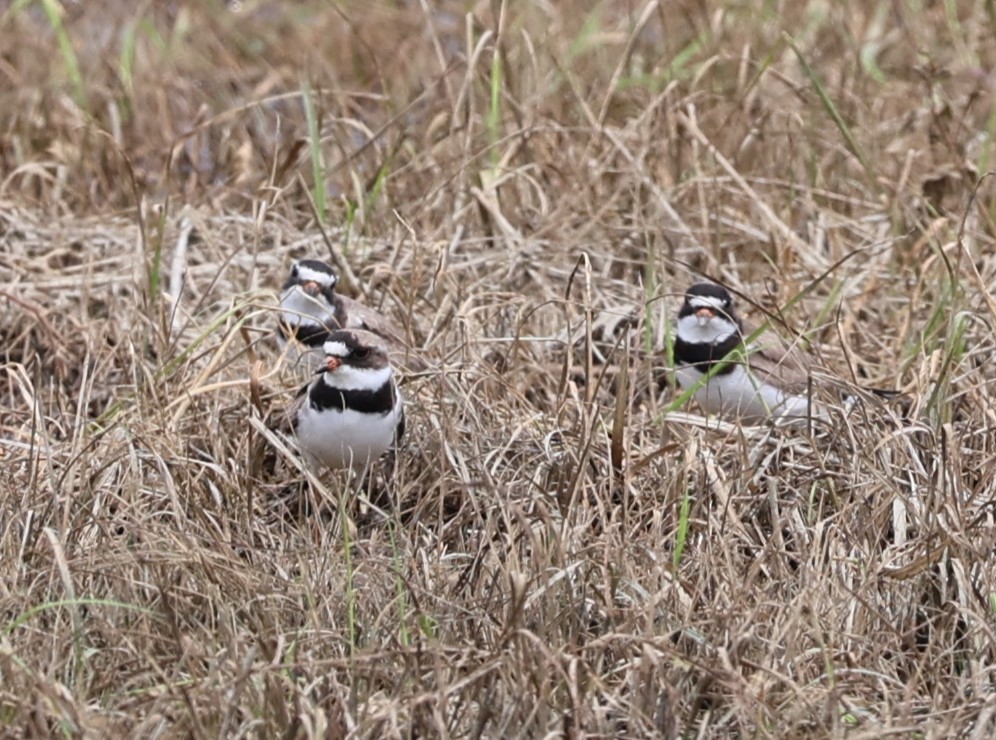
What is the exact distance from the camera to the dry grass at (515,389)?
3717 mm

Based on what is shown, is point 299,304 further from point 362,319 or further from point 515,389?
point 515,389

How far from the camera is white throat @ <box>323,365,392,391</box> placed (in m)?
5.05

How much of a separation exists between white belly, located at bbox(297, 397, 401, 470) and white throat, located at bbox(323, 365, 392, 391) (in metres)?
0.08

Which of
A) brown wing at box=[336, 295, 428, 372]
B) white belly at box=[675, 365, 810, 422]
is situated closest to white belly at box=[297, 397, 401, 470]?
brown wing at box=[336, 295, 428, 372]

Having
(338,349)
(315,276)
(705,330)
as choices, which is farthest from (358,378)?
(705,330)

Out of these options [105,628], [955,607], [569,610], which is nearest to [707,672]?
[569,610]

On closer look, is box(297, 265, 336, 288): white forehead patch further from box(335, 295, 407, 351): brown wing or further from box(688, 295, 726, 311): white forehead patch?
box(688, 295, 726, 311): white forehead patch

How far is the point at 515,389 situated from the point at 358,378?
50 centimetres

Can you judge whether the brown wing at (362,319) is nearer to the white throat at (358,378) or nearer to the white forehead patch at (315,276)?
the white forehead patch at (315,276)

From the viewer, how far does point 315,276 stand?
601cm

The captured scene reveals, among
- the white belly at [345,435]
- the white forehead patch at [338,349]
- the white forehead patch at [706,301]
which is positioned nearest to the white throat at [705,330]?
the white forehead patch at [706,301]

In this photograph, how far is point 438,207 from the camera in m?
6.70

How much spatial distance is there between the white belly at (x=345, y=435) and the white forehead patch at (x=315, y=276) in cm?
95

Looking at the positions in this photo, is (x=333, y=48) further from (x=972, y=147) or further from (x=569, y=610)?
(x=569, y=610)
